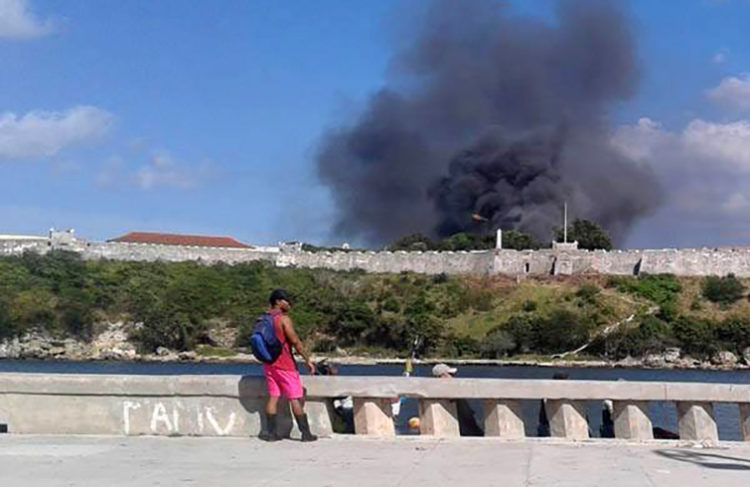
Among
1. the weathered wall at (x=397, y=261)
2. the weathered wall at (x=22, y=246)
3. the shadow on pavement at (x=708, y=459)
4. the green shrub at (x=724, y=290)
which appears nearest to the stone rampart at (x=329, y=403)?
the shadow on pavement at (x=708, y=459)

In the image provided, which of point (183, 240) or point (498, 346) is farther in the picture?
point (183, 240)

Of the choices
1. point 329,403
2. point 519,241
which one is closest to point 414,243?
point 519,241

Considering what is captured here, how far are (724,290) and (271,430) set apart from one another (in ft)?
323

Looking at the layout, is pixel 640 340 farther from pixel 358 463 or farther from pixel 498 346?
pixel 358 463

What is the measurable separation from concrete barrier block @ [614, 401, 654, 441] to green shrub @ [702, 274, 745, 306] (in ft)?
314

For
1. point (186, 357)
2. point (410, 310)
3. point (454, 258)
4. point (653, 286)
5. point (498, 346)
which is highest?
point (454, 258)

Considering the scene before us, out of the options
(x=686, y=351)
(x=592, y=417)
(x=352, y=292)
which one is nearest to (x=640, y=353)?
(x=686, y=351)

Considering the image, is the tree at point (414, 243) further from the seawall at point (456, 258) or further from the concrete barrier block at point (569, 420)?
the concrete barrier block at point (569, 420)

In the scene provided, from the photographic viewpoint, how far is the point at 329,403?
13375 mm

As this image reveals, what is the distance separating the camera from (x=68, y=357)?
10031cm

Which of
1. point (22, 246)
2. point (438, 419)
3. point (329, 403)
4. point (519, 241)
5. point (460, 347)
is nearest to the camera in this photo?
point (438, 419)

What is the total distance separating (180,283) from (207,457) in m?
101

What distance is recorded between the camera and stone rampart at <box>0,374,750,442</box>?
12.6 m

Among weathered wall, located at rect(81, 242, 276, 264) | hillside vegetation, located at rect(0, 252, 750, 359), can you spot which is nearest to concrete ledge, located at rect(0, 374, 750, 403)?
hillside vegetation, located at rect(0, 252, 750, 359)
